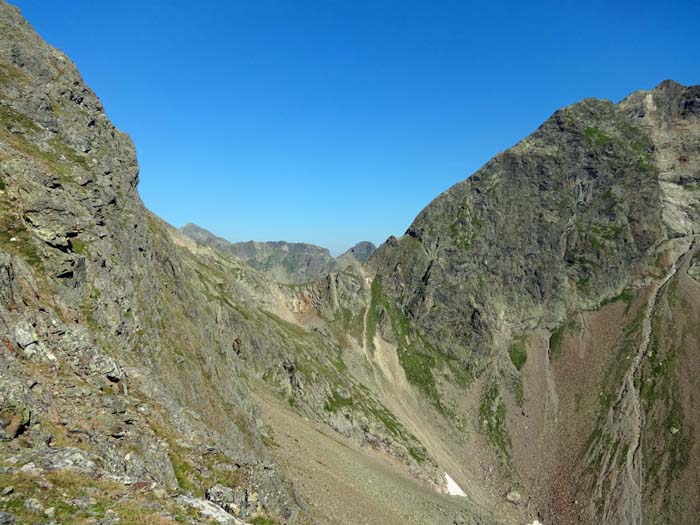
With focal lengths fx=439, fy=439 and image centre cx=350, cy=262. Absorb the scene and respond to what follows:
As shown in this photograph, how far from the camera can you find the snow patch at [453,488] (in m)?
83.4

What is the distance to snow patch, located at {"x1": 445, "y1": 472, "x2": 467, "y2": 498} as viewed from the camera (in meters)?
83.4

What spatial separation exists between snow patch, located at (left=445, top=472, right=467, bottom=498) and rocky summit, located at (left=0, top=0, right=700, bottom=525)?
0.62 metres

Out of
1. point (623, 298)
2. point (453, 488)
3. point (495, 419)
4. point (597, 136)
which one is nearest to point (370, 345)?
point (495, 419)

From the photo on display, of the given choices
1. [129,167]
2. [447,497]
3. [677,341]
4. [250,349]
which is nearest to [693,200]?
[677,341]

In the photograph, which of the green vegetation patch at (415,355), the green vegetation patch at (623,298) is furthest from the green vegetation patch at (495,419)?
the green vegetation patch at (623,298)

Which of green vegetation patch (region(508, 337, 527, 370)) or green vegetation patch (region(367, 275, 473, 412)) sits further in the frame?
green vegetation patch (region(508, 337, 527, 370))

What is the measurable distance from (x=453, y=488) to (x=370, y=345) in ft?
145

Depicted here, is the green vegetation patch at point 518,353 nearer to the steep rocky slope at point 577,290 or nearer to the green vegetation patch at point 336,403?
the steep rocky slope at point 577,290

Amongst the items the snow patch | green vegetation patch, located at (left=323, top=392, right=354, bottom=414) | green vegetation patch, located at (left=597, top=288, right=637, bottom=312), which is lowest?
the snow patch

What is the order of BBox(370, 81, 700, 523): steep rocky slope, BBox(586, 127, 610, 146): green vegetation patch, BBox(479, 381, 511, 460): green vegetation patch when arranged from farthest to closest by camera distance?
BBox(586, 127, 610, 146): green vegetation patch
BBox(479, 381, 511, 460): green vegetation patch
BBox(370, 81, 700, 523): steep rocky slope

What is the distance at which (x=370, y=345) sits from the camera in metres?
121

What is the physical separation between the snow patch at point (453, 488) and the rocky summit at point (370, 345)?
62 centimetres

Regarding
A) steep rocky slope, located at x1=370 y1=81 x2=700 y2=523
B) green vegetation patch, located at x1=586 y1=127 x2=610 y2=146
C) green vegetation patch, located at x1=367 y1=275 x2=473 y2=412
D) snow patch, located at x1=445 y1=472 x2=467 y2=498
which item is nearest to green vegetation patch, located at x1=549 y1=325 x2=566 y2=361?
steep rocky slope, located at x1=370 y1=81 x2=700 y2=523

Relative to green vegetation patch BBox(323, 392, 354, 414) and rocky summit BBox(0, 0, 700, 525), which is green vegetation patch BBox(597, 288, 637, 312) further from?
green vegetation patch BBox(323, 392, 354, 414)
